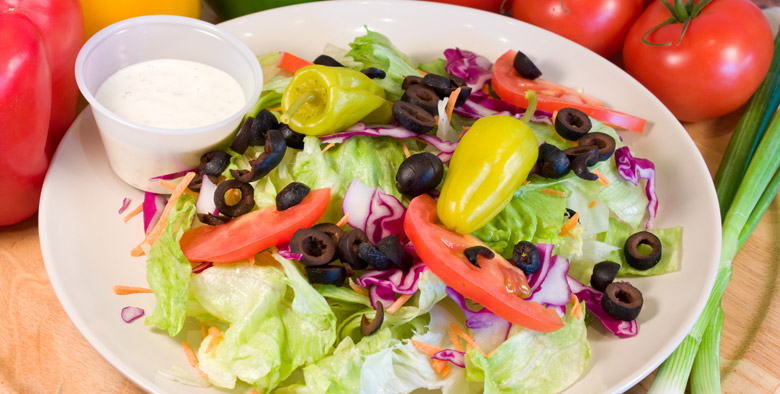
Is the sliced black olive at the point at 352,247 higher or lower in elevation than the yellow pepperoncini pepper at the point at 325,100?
lower

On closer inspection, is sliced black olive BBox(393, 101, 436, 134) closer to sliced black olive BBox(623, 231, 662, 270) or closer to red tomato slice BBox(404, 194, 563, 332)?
red tomato slice BBox(404, 194, 563, 332)

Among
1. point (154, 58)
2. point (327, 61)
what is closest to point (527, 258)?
point (327, 61)

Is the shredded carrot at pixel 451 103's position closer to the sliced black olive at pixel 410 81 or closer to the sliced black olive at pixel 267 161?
the sliced black olive at pixel 410 81

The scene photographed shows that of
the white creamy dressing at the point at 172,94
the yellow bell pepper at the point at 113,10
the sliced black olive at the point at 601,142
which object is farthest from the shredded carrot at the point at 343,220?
the yellow bell pepper at the point at 113,10

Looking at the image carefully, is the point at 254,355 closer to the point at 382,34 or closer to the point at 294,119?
the point at 294,119

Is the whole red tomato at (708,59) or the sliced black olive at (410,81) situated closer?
the sliced black olive at (410,81)

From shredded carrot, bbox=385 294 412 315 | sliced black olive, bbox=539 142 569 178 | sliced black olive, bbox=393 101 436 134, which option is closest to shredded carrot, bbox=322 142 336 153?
sliced black olive, bbox=393 101 436 134

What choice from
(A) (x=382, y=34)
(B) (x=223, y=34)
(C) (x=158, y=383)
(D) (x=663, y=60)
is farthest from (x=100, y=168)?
(D) (x=663, y=60)

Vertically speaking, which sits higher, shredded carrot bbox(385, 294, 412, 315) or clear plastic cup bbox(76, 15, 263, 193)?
clear plastic cup bbox(76, 15, 263, 193)

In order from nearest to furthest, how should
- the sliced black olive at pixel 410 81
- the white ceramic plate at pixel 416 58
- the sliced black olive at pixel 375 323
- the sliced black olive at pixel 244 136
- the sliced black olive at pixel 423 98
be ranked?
the sliced black olive at pixel 375 323, the white ceramic plate at pixel 416 58, the sliced black olive at pixel 244 136, the sliced black olive at pixel 423 98, the sliced black olive at pixel 410 81
